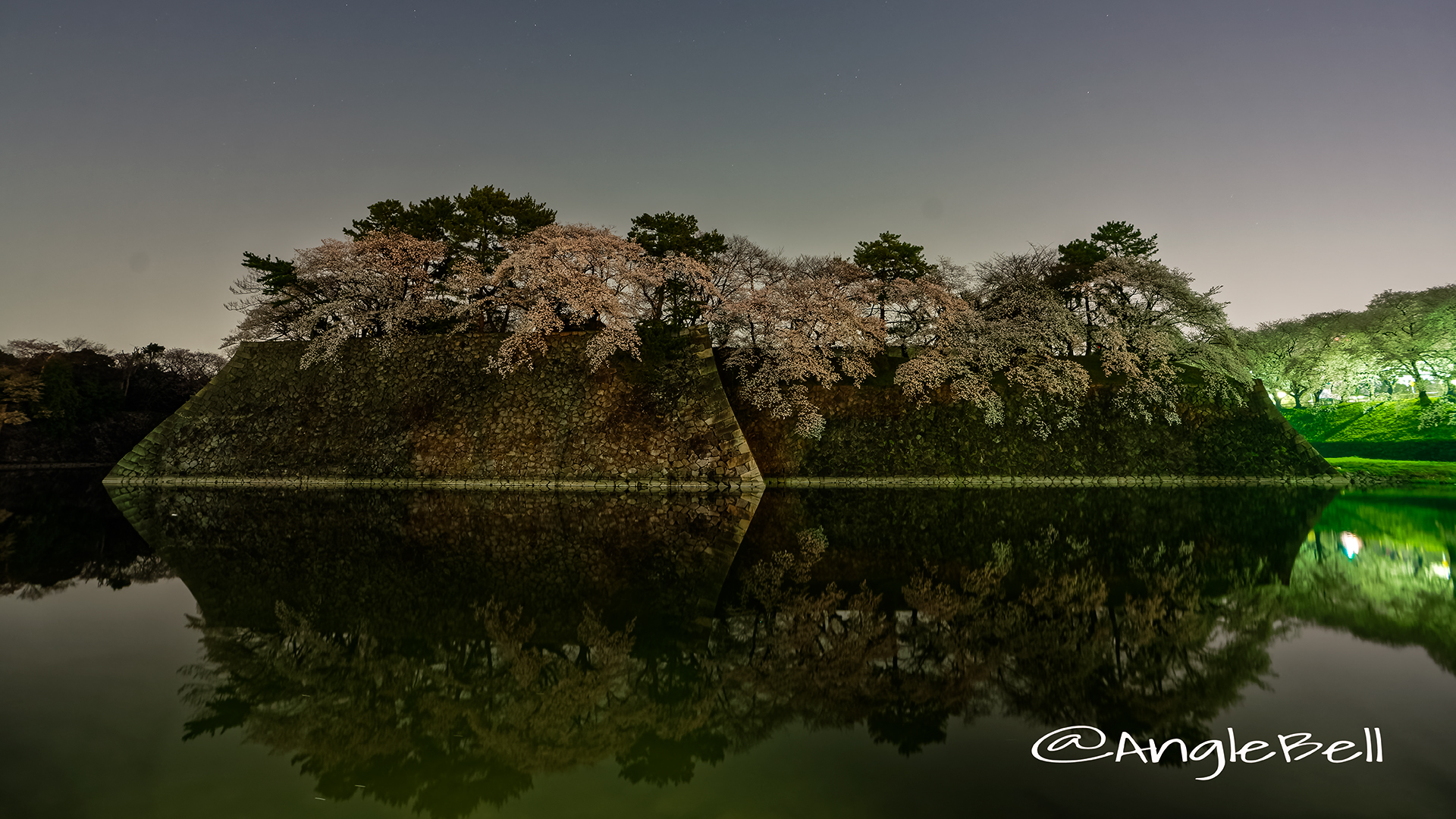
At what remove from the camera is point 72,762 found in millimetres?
3963

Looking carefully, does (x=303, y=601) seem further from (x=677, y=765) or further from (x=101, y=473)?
(x=101, y=473)

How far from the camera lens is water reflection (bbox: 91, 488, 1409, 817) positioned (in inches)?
171

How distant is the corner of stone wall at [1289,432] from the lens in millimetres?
30094

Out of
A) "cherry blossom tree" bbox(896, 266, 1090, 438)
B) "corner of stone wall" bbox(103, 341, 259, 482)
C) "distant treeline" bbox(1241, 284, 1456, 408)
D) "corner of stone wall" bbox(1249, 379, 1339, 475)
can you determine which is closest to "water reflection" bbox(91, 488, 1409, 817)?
"cherry blossom tree" bbox(896, 266, 1090, 438)

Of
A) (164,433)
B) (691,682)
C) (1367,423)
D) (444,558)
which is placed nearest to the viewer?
(691,682)

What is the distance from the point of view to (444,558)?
10727 mm

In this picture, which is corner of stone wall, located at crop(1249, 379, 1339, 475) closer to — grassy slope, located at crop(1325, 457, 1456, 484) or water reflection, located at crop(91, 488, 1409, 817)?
grassy slope, located at crop(1325, 457, 1456, 484)

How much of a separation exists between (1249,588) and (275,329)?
36.7 metres

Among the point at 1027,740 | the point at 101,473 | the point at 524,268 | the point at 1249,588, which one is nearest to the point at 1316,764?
the point at 1027,740

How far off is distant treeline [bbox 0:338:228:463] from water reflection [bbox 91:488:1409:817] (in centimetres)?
4339

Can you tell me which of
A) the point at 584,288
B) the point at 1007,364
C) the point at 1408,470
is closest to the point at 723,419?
the point at 584,288

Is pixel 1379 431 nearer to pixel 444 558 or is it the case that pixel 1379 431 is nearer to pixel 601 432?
pixel 601 432
